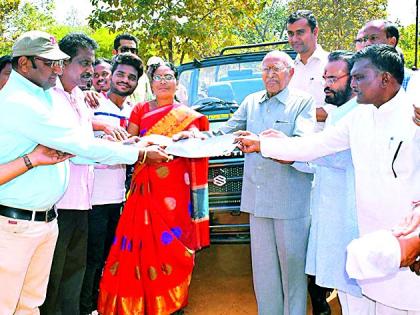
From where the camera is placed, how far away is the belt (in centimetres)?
266

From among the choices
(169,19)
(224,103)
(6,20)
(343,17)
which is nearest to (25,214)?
(224,103)

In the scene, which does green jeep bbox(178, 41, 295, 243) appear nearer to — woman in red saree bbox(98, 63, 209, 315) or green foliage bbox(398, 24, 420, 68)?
woman in red saree bbox(98, 63, 209, 315)

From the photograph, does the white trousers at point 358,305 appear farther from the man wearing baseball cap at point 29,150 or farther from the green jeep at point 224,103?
the man wearing baseball cap at point 29,150

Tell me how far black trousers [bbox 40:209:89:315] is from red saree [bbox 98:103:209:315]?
0.34 meters

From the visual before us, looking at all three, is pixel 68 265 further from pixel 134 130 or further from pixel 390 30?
pixel 390 30

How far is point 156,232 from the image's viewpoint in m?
3.76

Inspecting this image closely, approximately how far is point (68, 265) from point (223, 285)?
6.20ft

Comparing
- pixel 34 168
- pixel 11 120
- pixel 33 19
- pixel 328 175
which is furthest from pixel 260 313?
pixel 33 19

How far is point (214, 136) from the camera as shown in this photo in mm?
3637

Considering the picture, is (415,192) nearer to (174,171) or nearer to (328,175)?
(328,175)

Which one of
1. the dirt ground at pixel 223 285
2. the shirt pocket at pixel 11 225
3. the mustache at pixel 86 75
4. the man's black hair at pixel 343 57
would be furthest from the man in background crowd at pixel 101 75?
the dirt ground at pixel 223 285

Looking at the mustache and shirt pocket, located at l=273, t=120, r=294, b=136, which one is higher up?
the mustache

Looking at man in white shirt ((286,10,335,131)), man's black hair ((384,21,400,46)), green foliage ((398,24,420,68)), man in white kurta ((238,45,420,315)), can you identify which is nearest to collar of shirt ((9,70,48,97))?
man in white kurta ((238,45,420,315))

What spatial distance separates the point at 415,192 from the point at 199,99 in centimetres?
329
